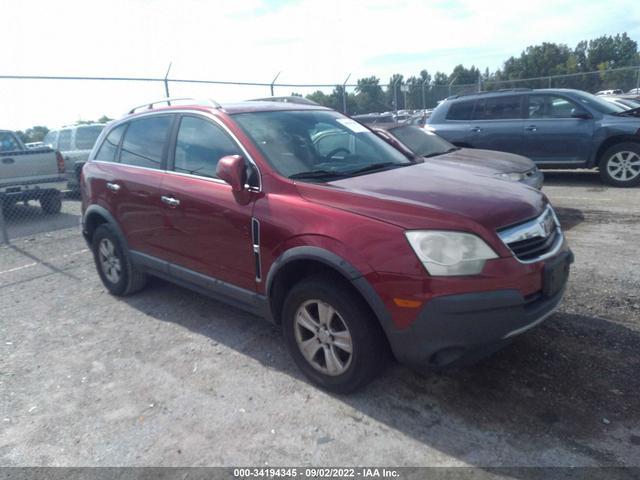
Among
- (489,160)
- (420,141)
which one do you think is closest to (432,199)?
(489,160)

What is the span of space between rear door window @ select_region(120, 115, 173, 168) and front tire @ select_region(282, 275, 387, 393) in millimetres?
1961

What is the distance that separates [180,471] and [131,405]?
32.4 inches

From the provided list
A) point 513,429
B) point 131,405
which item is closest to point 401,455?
point 513,429

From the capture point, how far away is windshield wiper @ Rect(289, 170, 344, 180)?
3.51 meters

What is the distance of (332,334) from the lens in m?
3.20

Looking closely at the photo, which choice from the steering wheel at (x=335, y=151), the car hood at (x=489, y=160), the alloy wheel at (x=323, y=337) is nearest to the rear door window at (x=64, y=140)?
the car hood at (x=489, y=160)

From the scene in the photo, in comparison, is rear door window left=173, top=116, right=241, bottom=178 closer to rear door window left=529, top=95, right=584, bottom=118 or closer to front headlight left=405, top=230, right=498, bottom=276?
front headlight left=405, top=230, right=498, bottom=276

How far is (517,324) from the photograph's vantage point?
9.24 ft

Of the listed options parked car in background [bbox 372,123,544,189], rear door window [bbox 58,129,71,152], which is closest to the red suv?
parked car in background [bbox 372,123,544,189]

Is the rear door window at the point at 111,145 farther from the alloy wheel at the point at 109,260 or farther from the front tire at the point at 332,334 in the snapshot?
the front tire at the point at 332,334

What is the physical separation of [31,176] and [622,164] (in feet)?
35.4

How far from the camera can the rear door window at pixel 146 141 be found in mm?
4469

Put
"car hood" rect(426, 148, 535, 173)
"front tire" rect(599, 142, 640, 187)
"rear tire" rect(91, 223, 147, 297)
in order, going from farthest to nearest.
A: "front tire" rect(599, 142, 640, 187)
"car hood" rect(426, 148, 535, 173)
"rear tire" rect(91, 223, 147, 297)

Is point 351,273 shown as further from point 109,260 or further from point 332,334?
point 109,260
